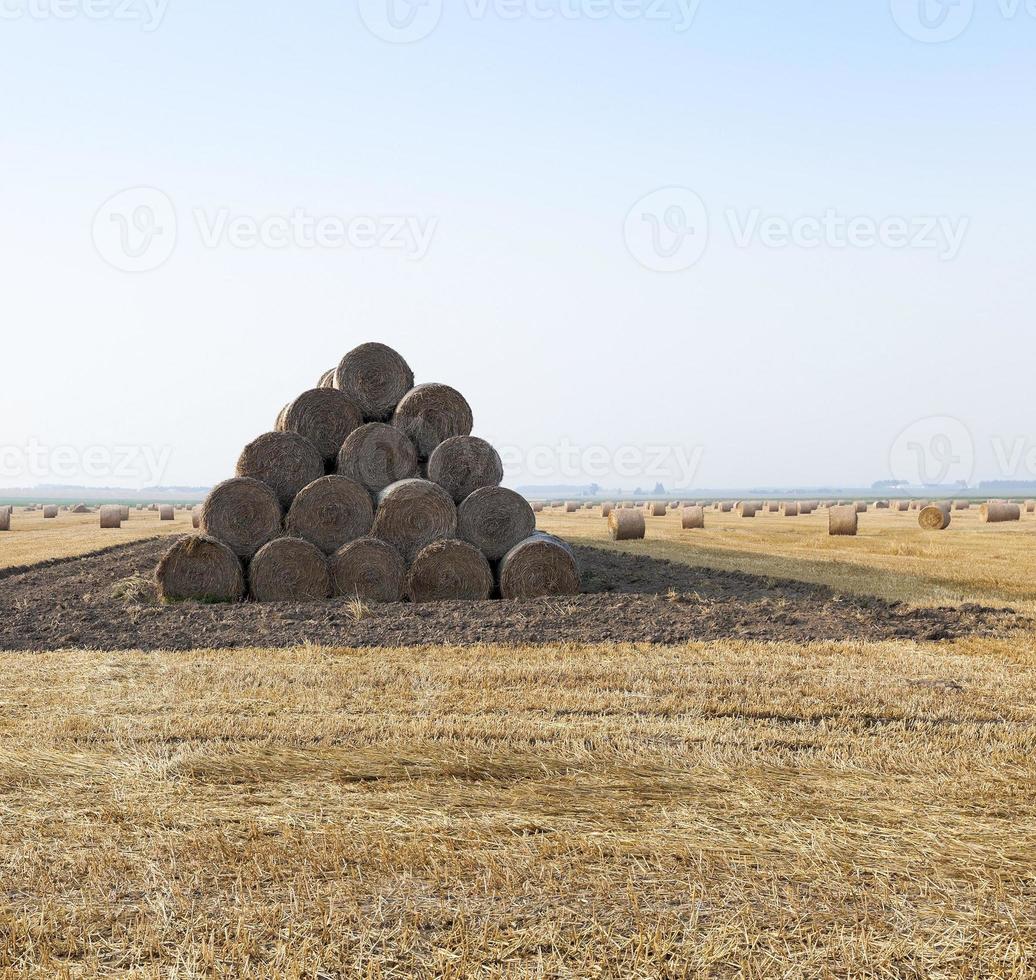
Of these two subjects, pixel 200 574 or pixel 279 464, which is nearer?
pixel 200 574

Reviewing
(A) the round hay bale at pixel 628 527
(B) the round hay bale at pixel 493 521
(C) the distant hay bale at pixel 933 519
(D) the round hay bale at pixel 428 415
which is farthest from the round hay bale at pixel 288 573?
(C) the distant hay bale at pixel 933 519

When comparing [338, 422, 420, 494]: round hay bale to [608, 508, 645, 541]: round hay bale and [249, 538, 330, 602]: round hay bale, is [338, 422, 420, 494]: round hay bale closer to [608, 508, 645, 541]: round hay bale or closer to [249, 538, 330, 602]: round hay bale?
[249, 538, 330, 602]: round hay bale

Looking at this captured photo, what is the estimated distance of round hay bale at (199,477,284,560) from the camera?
1315 cm

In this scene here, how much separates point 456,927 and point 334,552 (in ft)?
32.8

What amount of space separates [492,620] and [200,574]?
14.0ft

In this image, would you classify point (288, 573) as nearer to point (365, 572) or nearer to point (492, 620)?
point (365, 572)

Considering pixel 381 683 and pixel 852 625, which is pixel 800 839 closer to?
pixel 381 683

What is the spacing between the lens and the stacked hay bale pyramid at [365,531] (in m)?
13.0

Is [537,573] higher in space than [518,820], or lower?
higher

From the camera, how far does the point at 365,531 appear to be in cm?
1334

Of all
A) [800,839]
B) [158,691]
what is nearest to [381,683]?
[158,691]

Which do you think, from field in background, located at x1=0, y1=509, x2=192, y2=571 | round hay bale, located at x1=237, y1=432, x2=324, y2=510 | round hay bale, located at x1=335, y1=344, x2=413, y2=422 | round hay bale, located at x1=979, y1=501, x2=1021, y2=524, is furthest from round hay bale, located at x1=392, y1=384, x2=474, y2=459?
round hay bale, located at x1=979, y1=501, x2=1021, y2=524

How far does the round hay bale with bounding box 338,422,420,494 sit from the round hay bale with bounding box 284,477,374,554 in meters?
0.56

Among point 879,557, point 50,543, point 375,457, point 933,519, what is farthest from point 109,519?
point 933,519
